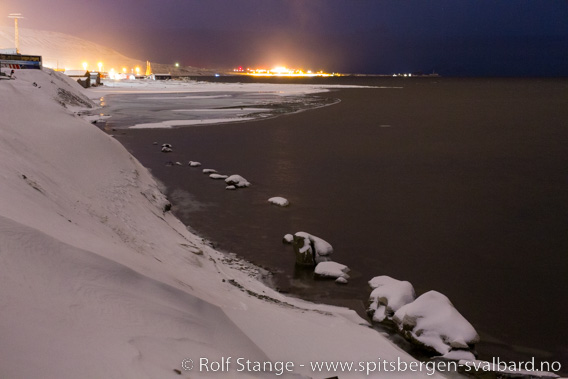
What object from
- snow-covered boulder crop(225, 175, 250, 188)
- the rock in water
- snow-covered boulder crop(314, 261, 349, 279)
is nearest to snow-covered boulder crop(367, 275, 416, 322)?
snow-covered boulder crop(314, 261, 349, 279)

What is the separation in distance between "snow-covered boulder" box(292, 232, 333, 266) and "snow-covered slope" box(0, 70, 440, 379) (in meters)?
1.54

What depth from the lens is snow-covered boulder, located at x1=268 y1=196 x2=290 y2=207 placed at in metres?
17.5

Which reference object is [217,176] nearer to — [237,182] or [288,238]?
[237,182]

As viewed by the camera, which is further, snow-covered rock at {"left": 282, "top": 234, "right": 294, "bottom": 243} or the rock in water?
snow-covered rock at {"left": 282, "top": 234, "right": 294, "bottom": 243}

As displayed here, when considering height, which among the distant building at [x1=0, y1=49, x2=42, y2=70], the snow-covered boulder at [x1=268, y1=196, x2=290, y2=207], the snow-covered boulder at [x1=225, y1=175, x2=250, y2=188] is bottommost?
the snow-covered boulder at [x1=268, y1=196, x2=290, y2=207]

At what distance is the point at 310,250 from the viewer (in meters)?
12.0

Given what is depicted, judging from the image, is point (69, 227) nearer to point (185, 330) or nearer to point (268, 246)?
point (185, 330)

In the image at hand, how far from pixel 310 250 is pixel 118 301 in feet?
21.9

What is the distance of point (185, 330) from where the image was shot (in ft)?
19.4

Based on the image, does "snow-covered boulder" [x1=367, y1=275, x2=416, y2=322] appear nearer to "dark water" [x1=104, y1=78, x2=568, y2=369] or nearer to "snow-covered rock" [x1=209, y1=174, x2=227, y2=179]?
"dark water" [x1=104, y1=78, x2=568, y2=369]

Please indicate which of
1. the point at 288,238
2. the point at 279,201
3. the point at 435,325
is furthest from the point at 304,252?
the point at 279,201

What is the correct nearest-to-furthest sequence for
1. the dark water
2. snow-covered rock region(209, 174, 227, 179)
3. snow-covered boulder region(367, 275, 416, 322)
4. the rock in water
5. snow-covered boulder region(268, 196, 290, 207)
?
1. snow-covered boulder region(367, 275, 416, 322)
2. the dark water
3. the rock in water
4. snow-covered boulder region(268, 196, 290, 207)
5. snow-covered rock region(209, 174, 227, 179)

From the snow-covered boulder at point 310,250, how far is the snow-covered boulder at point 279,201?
16.5 feet

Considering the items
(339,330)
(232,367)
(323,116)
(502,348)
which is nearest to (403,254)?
(502,348)
